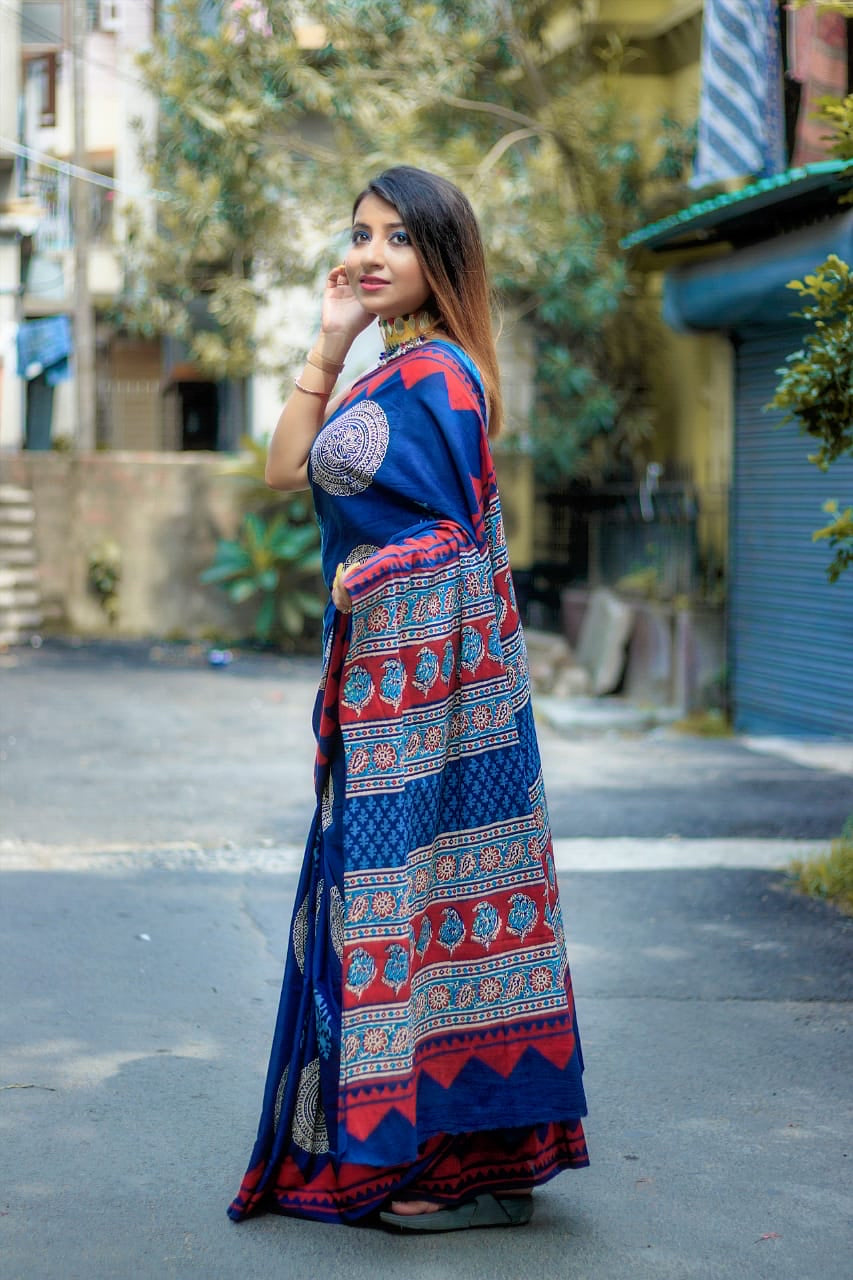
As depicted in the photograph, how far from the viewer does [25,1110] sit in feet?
11.9

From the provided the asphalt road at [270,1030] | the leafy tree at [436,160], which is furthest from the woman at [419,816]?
the leafy tree at [436,160]

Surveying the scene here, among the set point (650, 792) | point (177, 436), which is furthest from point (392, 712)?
point (177, 436)

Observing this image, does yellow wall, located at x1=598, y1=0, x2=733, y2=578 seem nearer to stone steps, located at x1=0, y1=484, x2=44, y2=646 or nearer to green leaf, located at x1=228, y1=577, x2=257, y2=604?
green leaf, located at x1=228, y1=577, x2=257, y2=604

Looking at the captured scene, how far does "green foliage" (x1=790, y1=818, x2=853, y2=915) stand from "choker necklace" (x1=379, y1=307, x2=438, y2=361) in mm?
3471

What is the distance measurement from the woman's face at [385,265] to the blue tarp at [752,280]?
6087 mm

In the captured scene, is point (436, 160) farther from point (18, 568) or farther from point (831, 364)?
point (831, 364)

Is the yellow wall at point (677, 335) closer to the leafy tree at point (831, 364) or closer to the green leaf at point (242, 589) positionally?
the green leaf at point (242, 589)

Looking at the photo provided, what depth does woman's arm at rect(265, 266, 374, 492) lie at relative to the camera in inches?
124

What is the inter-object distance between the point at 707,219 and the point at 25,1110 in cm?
728

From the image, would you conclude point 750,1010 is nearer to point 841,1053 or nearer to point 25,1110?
point 841,1053

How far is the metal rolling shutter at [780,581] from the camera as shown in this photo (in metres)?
10.1

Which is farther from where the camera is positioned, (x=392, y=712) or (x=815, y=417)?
(x=815, y=417)

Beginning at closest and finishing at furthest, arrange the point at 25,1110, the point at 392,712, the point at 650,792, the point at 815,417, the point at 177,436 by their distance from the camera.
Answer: the point at 392,712
the point at 25,1110
the point at 815,417
the point at 650,792
the point at 177,436

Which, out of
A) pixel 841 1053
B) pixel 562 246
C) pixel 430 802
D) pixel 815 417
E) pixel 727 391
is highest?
pixel 562 246
